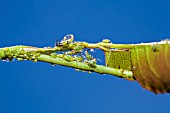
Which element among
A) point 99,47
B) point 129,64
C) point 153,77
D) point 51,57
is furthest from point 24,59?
point 153,77

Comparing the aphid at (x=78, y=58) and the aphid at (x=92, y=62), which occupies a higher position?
the aphid at (x=78, y=58)

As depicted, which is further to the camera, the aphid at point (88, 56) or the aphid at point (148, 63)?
the aphid at point (88, 56)

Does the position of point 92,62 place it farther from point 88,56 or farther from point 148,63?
point 148,63

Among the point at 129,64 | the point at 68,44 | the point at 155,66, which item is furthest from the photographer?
the point at 68,44

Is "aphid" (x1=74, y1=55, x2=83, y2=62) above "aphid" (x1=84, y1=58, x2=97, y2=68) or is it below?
above

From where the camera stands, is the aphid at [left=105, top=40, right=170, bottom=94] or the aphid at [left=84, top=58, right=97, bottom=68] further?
the aphid at [left=84, top=58, right=97, bottom=68]

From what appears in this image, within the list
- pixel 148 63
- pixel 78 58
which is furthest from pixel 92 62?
pixel 148 63

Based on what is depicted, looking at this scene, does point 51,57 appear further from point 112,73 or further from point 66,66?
point 112,73

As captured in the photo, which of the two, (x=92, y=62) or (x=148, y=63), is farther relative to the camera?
(x=92, y=62)
